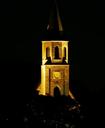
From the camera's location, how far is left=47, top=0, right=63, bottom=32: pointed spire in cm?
9244

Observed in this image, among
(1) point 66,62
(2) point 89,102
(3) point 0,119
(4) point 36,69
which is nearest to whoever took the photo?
(3) point 0,119

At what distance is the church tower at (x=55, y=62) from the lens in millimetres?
91000

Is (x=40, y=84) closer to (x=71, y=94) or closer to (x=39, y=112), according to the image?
(x=71, y=94)

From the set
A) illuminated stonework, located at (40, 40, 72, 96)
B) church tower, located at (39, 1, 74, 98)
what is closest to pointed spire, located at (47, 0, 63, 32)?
church tower, located at (39, 1, 74, 98)

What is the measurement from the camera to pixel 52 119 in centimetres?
7100

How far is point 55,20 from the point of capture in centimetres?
9275

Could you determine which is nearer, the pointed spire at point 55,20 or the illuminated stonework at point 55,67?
the illuminated stonework at point 55,67

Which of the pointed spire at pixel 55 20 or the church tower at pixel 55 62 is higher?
the pointed spire at pixel 55 20

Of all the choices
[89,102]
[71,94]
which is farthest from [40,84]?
[89,102]

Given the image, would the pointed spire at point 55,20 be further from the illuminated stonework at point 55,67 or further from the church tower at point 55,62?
the illuminated stonework at point 55,67

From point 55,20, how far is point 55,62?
3.87m

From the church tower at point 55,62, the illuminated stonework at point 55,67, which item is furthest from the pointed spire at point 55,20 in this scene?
the illuminated stonework at point 55,67

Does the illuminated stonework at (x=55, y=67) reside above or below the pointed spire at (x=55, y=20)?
below

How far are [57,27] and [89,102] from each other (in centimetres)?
1343
